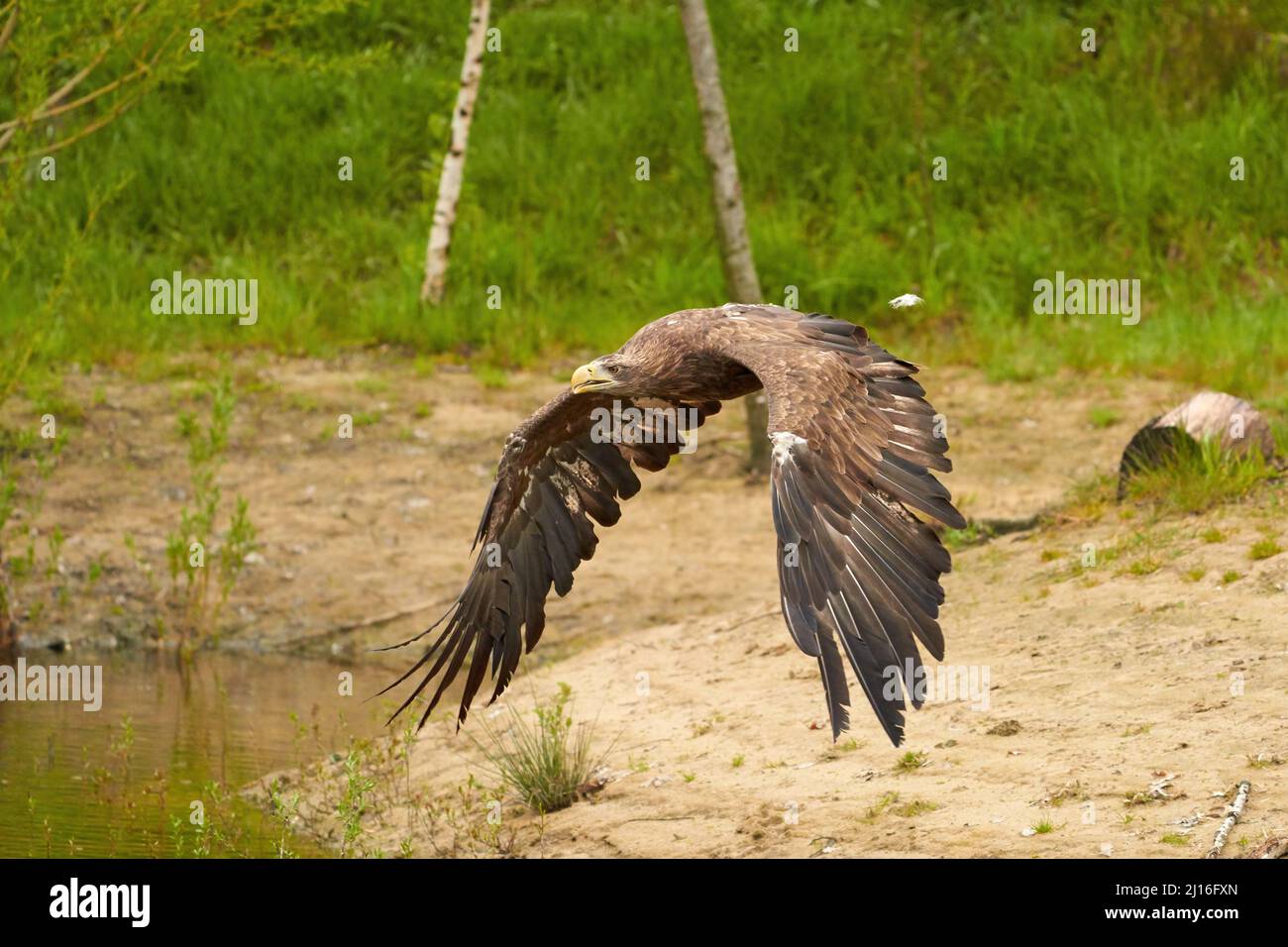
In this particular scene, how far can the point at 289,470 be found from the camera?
13.4 m

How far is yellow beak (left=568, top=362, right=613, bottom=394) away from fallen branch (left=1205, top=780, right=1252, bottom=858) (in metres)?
2.98

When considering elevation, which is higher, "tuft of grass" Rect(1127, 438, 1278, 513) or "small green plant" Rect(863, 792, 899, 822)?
"tuft of grass" Rect(1127, 438, 1278, 513)

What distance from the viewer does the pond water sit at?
25.5ft

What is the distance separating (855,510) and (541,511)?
7.51 feet

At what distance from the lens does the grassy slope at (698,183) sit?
1541 cm

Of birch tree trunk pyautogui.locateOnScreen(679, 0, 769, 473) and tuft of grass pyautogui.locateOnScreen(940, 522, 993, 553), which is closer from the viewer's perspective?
tuft of grass pyautogui.locateOnScreen(940, 522, 993, 553)

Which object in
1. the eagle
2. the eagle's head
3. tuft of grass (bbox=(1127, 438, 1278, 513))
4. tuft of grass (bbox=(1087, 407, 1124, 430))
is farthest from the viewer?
tuft of grass (bbox=(1087, 407, 1124, 430))

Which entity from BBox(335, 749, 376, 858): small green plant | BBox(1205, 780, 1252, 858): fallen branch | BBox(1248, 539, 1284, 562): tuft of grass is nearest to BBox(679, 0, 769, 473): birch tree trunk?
BBox(1248, 539, 1284, 562): tuft of grass

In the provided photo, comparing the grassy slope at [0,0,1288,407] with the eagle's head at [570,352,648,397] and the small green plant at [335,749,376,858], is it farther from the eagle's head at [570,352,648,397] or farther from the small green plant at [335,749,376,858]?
the small green plant at [335,749,376,858]

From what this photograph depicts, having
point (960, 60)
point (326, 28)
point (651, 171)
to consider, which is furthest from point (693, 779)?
point (326, 28)

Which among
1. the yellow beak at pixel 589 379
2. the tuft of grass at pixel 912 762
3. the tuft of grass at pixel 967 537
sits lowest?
the tuft of grass at pixel 912 762

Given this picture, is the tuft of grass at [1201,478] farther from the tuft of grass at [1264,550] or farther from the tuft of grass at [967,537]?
the tuft of grass at [967,537]

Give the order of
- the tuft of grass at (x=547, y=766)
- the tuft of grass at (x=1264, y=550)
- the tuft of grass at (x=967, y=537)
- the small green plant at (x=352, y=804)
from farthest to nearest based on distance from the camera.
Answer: the tuft of grass at (x=967, y=537) < the tuft of grass at (x=1264, y=550) < the tuft of grass at (x=547, y=766) < the small green plant at (x=352, y=804)

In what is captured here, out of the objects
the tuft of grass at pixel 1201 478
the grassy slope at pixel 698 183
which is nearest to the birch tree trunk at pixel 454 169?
the grassy slope at pixel 698 183
